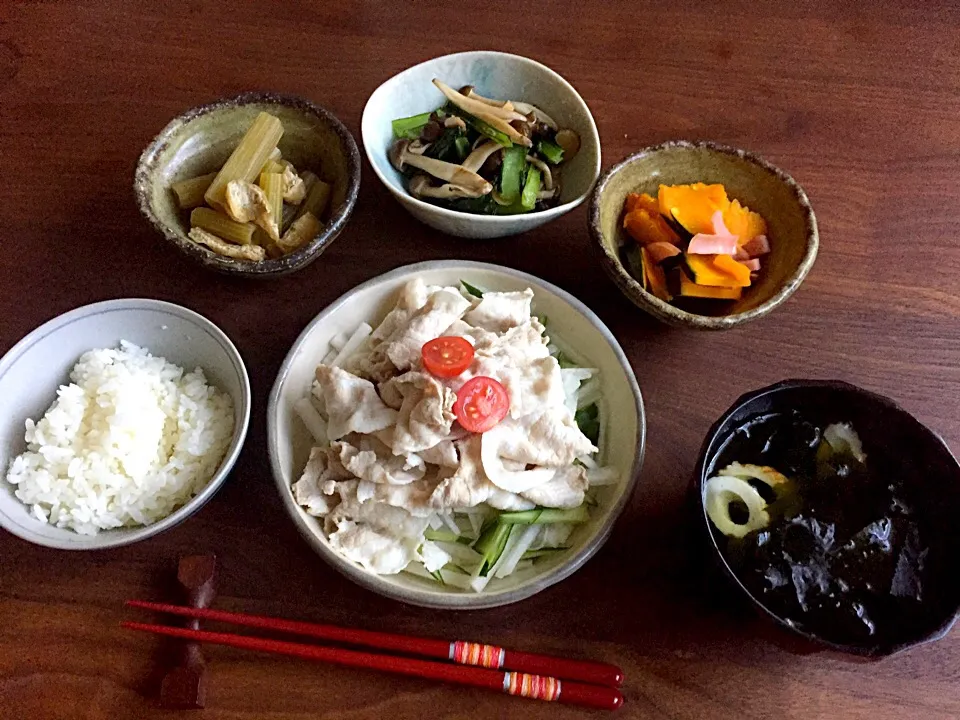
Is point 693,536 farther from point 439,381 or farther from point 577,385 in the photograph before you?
point 439,381

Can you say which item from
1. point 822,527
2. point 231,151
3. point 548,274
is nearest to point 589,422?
point 548,274

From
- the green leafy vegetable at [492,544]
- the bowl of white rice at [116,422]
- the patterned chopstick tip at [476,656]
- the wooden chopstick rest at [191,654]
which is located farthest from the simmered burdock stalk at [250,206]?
the patterned chopstick tip at [476,656]

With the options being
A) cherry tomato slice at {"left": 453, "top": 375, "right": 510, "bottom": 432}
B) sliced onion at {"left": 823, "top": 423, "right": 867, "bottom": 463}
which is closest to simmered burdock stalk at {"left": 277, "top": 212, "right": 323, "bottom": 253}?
cherry tomato slice at {"left": 453, "top": 375, "right": 510, "bottom": 432}

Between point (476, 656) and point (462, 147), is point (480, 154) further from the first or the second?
point (476, 656)

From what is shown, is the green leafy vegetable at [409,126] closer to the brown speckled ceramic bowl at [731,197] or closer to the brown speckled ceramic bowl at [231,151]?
the brown speckled ceramic bowl at [231,151]

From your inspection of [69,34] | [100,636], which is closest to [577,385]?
[100,636]

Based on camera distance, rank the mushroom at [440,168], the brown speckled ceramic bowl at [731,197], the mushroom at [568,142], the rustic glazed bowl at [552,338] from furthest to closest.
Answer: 1. the mushroom at [568,142]
2. the mushroom at [440,168]
3. the brown speckled ceramic bowl at [731,197]
4. the rustic glazed bowl at [552,338]

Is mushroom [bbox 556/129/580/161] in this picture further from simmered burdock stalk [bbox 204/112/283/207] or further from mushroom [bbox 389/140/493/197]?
simmered burdock stalk [bbox 204/112/283/207]
